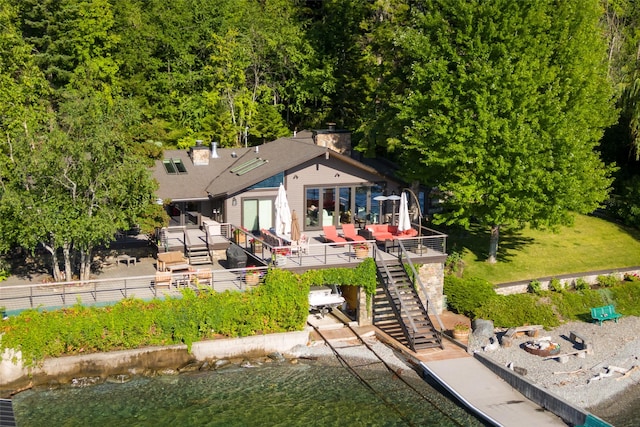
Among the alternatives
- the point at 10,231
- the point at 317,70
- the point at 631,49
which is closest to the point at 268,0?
the point at 317,70

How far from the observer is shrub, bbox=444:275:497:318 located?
32656mm

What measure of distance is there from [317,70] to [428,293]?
78.3 ft

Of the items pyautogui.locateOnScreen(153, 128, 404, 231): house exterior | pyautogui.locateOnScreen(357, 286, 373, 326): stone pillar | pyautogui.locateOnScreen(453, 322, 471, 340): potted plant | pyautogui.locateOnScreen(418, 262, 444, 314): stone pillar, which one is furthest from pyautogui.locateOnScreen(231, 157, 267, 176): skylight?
pyautogui.locateOnScreen(453, 322, 471, 340): potted plant

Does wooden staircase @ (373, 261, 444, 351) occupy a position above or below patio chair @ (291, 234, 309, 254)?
below

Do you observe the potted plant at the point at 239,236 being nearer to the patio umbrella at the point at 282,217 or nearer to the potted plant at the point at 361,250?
the patio umbrella at the point at 282,217

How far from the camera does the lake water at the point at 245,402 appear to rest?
2422cm

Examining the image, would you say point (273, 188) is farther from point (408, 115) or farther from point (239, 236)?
point (408, 115)

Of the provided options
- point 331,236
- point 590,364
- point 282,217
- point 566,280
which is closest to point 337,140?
point 331,236

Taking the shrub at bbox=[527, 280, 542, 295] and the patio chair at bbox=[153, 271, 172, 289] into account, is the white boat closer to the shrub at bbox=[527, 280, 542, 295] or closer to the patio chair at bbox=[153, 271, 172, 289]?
the patio chair at bbox=[153, 271, 172, 289]

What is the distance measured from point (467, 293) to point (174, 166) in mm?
17150

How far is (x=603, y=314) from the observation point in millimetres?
32719

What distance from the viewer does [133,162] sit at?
31.0 m

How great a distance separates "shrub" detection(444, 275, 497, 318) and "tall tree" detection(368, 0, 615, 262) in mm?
2931

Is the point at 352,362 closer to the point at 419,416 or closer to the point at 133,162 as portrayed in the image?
the point at 419,416
